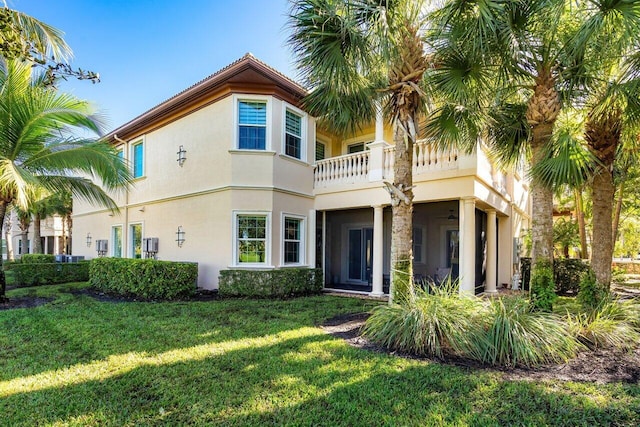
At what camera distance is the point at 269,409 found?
356cm

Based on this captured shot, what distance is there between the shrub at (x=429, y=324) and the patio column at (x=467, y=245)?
3804mm

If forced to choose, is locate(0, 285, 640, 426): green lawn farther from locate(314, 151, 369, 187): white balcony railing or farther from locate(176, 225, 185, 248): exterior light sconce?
locate(314, 151, 369, 187): white balcony railing

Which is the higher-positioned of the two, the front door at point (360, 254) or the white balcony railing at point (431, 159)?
the white balcony railing at point (431, 159)

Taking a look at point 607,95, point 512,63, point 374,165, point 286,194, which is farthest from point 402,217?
point 286,194

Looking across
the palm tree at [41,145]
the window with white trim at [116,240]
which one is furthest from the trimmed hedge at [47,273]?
the palm tree at [41,145]

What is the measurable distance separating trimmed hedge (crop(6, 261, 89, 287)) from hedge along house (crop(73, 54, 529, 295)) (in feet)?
12.3

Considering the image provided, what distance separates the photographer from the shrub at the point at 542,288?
6102 mm

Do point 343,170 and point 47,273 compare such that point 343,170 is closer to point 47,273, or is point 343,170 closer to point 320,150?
point 320,150

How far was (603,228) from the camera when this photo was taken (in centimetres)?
704

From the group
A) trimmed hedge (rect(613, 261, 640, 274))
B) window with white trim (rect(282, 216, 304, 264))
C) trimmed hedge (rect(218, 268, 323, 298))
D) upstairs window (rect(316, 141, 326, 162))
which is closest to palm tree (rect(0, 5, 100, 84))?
trimmed hedge (rect(218, 268, 323, 298))

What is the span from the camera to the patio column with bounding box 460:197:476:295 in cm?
948

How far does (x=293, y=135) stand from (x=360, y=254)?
219 inches

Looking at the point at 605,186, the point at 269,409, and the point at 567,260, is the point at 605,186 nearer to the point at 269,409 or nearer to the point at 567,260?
the point at 567,260

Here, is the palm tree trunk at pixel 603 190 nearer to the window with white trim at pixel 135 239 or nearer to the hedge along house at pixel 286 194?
the hedge along house at pixel 286 194
